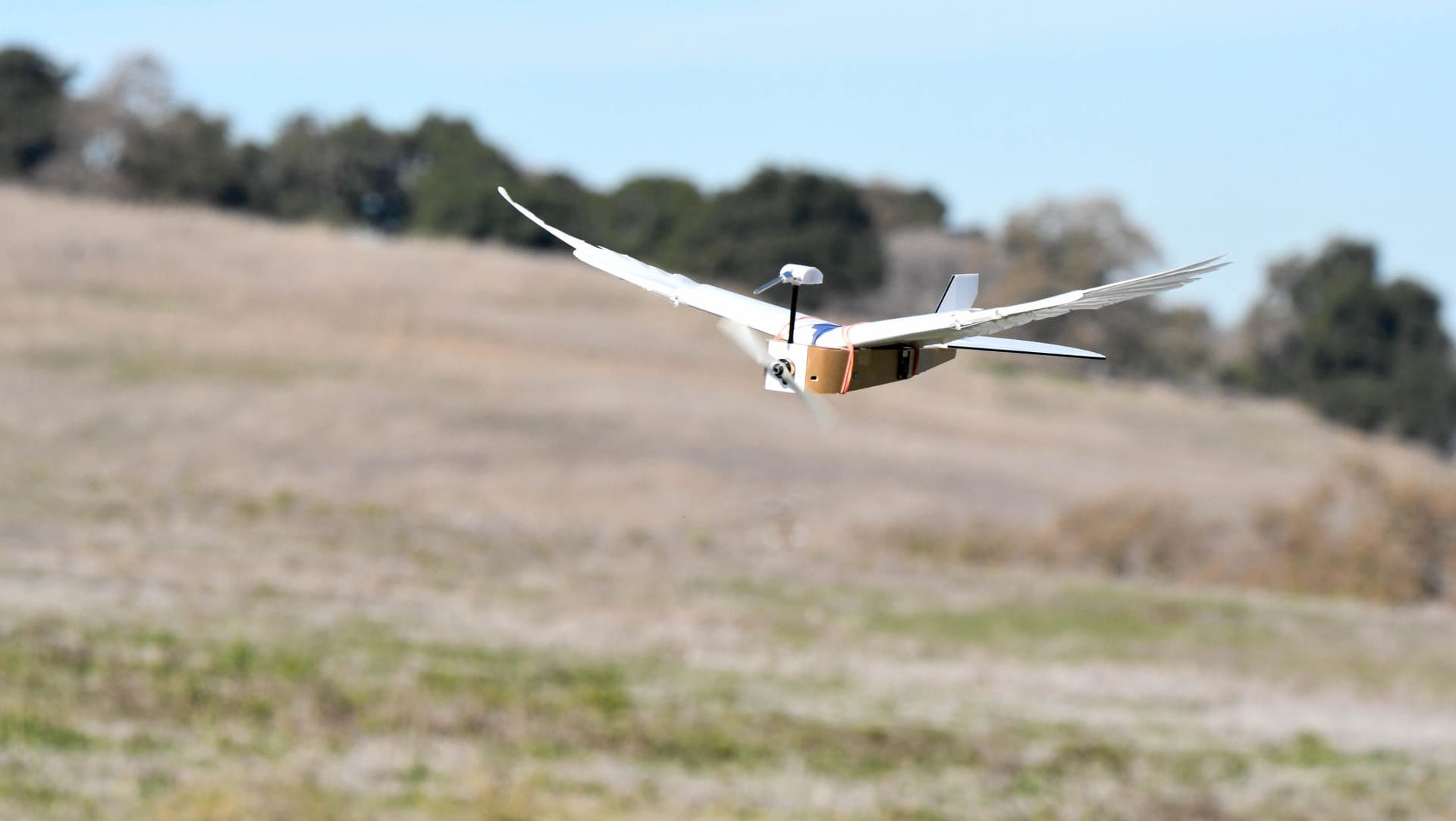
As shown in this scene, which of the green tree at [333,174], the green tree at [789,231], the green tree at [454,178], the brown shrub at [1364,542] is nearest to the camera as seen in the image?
the green tree at [789,231]

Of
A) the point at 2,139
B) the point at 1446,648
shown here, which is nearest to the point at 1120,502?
the point at 1446,648

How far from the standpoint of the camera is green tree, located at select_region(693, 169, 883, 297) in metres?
3.36

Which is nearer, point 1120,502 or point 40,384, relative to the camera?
point 1120,502

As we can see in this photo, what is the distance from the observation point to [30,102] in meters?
5.26

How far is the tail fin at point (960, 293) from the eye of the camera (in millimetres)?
2508

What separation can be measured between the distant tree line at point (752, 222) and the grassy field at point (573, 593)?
16cm

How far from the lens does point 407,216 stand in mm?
4637

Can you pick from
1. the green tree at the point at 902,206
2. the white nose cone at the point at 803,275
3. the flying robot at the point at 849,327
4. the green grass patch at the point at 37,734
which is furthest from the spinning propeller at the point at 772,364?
the green grass patch at the point at 37,734

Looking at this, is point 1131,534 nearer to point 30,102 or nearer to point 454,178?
point 30,102

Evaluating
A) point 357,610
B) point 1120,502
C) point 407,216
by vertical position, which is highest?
point 407,216

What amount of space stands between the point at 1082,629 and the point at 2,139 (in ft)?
292

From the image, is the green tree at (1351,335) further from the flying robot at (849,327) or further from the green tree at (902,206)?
the flying robot at (849,327)

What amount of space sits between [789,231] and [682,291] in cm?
110

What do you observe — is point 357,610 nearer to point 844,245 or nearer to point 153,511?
point 153,511
